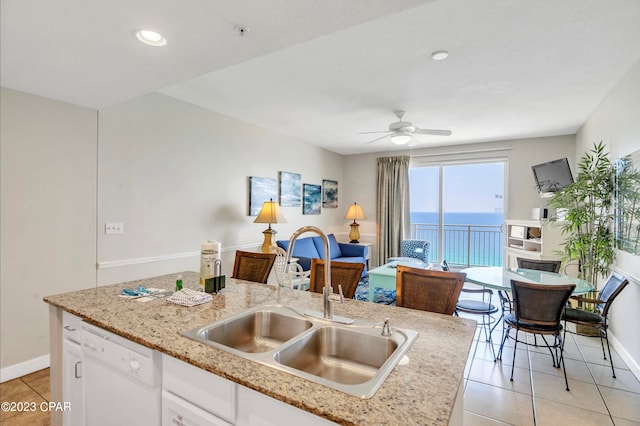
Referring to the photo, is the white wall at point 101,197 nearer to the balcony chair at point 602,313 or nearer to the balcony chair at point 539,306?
the balcony chair at point 539,306

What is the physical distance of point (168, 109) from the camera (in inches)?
138

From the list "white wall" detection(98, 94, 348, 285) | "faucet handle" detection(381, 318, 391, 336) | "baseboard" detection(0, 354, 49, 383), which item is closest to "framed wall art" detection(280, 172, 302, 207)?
"white wall" detection(98, 94, 348, 285)

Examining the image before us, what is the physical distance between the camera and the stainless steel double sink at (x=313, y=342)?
1187 millimetres

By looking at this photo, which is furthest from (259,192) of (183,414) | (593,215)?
(593,215)

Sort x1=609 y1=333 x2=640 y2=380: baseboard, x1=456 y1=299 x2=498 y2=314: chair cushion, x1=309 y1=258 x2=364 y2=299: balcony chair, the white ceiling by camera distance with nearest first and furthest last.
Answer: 1. the white ceiling
2. x1=309 y1=258 x2=364 y2=299: balcony chair
3. x1=609 y1=333 x2=640 y2=380: baseboard
4. x1=456 y1=299 x2=498 y2=314: chair cushion

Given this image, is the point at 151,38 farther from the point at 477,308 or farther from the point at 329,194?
the point at 329,194

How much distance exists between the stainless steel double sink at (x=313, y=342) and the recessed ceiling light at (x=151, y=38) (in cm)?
155

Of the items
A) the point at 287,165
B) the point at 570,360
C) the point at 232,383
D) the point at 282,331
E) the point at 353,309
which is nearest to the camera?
the point at 232,383

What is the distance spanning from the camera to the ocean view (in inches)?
242

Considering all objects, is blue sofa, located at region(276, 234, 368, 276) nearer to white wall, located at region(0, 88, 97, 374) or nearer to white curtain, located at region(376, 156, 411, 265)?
white curtain, located at region(376, 156, 411, 265)

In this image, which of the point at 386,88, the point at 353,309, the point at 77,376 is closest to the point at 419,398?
the point at 353,309

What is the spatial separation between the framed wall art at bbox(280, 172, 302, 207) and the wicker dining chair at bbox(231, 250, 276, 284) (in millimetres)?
2518

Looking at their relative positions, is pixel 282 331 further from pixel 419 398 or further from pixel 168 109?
pixel 168 109

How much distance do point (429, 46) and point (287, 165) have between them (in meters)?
3.28
